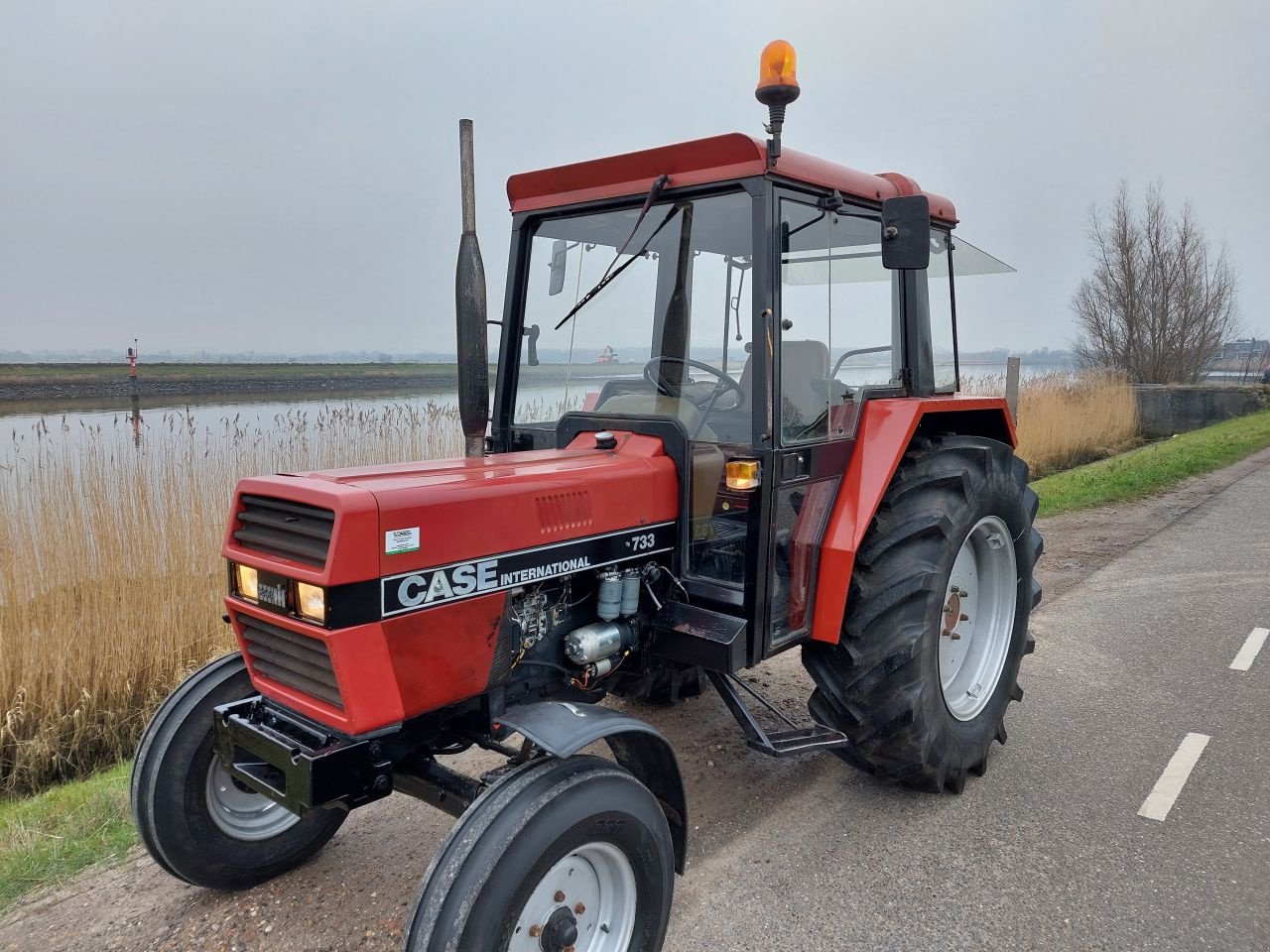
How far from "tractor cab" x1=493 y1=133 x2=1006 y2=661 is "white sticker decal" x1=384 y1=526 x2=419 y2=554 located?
0.93m

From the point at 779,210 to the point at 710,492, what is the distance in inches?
Answer: 34.4

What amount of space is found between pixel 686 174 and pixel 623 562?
1.19 m

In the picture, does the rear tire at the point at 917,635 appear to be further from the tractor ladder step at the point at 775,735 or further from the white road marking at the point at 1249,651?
the white road marking at the point at 1249,651

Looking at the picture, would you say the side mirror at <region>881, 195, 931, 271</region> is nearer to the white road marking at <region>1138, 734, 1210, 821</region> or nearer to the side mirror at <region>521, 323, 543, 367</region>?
the side mirror at <region>521, 323, 543, 367</region>

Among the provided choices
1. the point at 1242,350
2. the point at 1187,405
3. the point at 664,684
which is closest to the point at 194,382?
the point at 664,684

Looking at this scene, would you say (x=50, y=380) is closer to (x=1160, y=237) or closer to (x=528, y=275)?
(x=528, y=275)

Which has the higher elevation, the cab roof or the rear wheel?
the cab roof

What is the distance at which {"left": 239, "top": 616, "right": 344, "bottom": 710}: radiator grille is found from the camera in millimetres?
1989

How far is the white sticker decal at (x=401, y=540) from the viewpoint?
1.93 metres

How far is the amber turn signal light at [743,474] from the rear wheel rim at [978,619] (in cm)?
114

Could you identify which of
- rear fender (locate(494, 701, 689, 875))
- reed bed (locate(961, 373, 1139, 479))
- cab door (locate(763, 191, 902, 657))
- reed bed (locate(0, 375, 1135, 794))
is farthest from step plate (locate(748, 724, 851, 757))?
reed bed (locate(961, 373, 1139, 479))

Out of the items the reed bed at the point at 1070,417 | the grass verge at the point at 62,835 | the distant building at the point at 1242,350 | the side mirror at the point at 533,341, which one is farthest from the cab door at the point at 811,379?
the distant building at the point at 1242,350

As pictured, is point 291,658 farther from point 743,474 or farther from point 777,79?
point 777,79

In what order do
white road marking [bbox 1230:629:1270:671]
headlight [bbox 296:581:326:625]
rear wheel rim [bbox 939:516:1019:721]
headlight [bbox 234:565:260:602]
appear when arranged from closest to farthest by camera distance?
headlight [bbox 296:581:326:625] → headlight [bbox 234:565:260:602] → rear wheel rim [bbox 939:516:1019:721] → white road marking [bbox 1230:629:1270:671]
